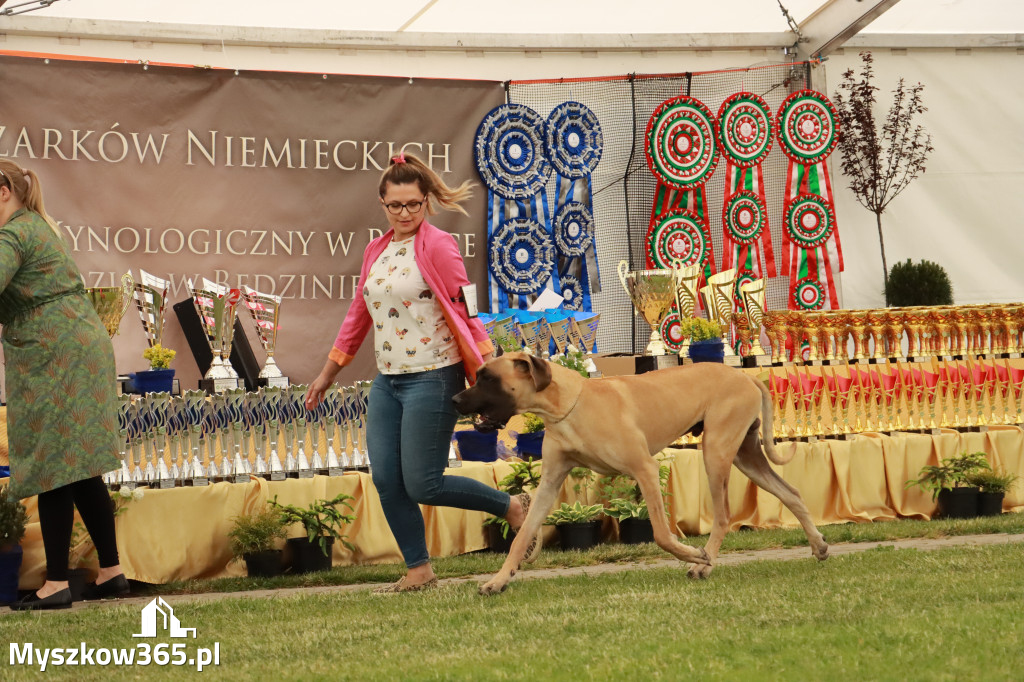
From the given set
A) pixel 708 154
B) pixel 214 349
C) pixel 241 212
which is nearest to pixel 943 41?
pixel 708 154

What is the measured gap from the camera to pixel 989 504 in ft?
21.9

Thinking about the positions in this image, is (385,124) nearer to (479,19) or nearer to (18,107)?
(479,19)

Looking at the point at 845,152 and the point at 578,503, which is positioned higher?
the point at 845,152

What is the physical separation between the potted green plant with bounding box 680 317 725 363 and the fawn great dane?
178 centimetres

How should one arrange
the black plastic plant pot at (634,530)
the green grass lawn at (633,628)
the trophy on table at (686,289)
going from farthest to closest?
the trophy on table at (686,289), the black plastic plant pot at (634,530), the green grass lawn at (633,628)

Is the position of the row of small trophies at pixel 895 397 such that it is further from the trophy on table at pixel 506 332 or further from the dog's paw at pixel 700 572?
the dog's paw at pixel 700 572

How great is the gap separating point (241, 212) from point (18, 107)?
175 cm

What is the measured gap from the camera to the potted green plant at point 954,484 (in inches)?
261

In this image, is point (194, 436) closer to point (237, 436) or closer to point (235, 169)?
point (237, 436)

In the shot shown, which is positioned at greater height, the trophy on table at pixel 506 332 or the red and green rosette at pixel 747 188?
the red and green rosette at pixel 747 188

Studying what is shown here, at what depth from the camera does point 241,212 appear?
9.06 meters

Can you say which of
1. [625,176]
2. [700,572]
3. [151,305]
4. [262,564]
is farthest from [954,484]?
[151,305]

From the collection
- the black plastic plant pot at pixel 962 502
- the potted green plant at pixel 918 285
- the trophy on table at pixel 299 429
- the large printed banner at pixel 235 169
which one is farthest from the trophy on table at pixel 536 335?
the potted green plant at pixel 918 285

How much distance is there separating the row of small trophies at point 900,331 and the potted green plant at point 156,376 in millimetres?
3455
